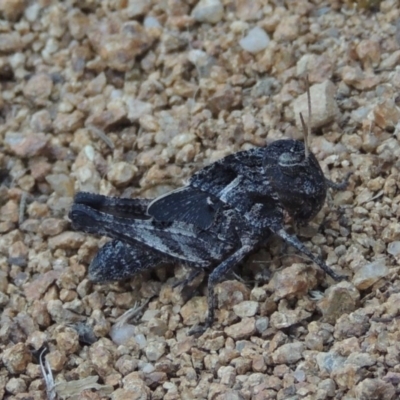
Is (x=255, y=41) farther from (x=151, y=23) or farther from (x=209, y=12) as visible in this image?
(x=151, y=23)

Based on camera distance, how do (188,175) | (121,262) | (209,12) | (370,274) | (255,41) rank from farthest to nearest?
(209,12)
(255,41)
(188,175)
(121,262)
(370,274)

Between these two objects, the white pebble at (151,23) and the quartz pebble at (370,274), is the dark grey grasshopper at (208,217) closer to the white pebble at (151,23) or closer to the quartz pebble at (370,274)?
the quartz pebble at (370,274)

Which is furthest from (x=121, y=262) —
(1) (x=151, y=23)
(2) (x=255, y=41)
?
(1) (x=151, y=23)

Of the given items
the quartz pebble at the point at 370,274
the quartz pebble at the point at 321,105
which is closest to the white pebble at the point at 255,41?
the quartz pebble at the point at 321,105

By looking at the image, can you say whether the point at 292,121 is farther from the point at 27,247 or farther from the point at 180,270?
the point at 27,247

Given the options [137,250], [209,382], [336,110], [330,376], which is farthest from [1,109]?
[330,376]

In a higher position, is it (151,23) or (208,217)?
(151,23)
